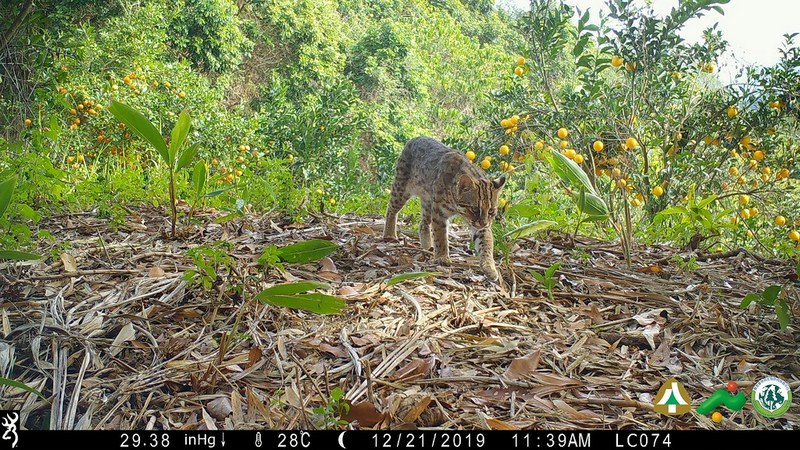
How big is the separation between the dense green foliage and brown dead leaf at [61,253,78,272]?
0.61 ft

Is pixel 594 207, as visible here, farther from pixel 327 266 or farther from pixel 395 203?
pixel 395 203

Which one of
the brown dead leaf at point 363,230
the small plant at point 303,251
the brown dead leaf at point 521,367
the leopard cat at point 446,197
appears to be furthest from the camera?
the brown dead leaf at point 363,230

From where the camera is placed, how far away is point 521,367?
2.37 m

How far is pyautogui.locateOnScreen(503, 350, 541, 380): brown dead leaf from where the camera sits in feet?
7.66

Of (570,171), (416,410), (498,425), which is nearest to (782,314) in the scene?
(570,171)

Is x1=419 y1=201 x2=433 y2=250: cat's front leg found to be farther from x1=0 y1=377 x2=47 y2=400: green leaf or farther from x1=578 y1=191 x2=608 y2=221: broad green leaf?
x1=0 y1=377 x2=47 y2=400: green leaf

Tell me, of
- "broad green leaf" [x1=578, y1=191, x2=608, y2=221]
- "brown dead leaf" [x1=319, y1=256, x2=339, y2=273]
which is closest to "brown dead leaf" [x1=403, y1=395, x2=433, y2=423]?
"brown dead leaf" [x1=319, y1=256, x2=339, y2=273]

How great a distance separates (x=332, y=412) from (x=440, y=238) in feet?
7.60

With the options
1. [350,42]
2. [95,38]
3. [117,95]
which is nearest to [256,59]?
[350,42]

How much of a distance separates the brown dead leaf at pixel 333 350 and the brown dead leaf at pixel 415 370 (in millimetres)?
237

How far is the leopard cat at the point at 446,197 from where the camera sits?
4.05 meters

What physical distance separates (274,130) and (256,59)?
7.19m

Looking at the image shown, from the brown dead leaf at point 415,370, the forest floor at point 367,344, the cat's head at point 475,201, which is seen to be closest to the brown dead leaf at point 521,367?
the forest floor at point 367,344

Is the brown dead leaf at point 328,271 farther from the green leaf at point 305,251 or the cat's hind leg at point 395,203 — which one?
the cat's hind leg at point 395,203
